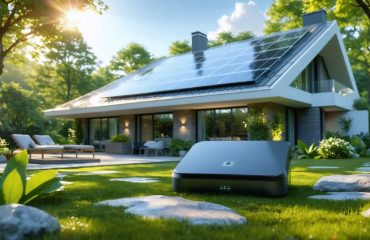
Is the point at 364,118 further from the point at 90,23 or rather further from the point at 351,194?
the point at 351,194

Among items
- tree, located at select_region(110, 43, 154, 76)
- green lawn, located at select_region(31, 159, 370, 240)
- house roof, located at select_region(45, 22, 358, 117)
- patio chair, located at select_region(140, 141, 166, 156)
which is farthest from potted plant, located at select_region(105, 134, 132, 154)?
tree, located at select_region(110, 43, 154, 76)

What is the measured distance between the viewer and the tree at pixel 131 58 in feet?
136

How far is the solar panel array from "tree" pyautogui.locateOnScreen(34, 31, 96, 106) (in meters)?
11.9

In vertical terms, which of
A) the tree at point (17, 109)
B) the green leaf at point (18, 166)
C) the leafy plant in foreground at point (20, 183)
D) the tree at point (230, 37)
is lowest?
the leafy plant in foreground at point (20, 183)

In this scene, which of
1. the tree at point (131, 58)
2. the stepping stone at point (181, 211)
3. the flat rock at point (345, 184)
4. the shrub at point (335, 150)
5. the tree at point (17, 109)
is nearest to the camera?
the stepping stone at point (181, 211)

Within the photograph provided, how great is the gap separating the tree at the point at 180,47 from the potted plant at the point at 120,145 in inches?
818

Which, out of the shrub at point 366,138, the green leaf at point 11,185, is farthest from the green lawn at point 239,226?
the shrub at point 366,138

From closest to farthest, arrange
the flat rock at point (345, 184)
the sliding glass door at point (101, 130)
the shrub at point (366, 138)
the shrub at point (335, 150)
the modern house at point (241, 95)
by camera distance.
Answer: the flat rock at point (345, 184)
the shrub at point (335, 150)
the modern house at point (241, 95)
the shrub at point (366, 138)
the sliding glass door at point (101, 130)

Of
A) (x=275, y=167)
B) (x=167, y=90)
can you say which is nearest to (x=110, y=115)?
(x=167, y=90)

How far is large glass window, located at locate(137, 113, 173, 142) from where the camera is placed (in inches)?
852

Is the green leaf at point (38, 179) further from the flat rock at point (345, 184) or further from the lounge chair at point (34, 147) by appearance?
the lounge chair at point (34, 147)

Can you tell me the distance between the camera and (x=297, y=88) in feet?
59.7

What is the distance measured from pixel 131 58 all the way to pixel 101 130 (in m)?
17.9

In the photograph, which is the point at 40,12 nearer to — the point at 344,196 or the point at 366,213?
the point at 344,196
